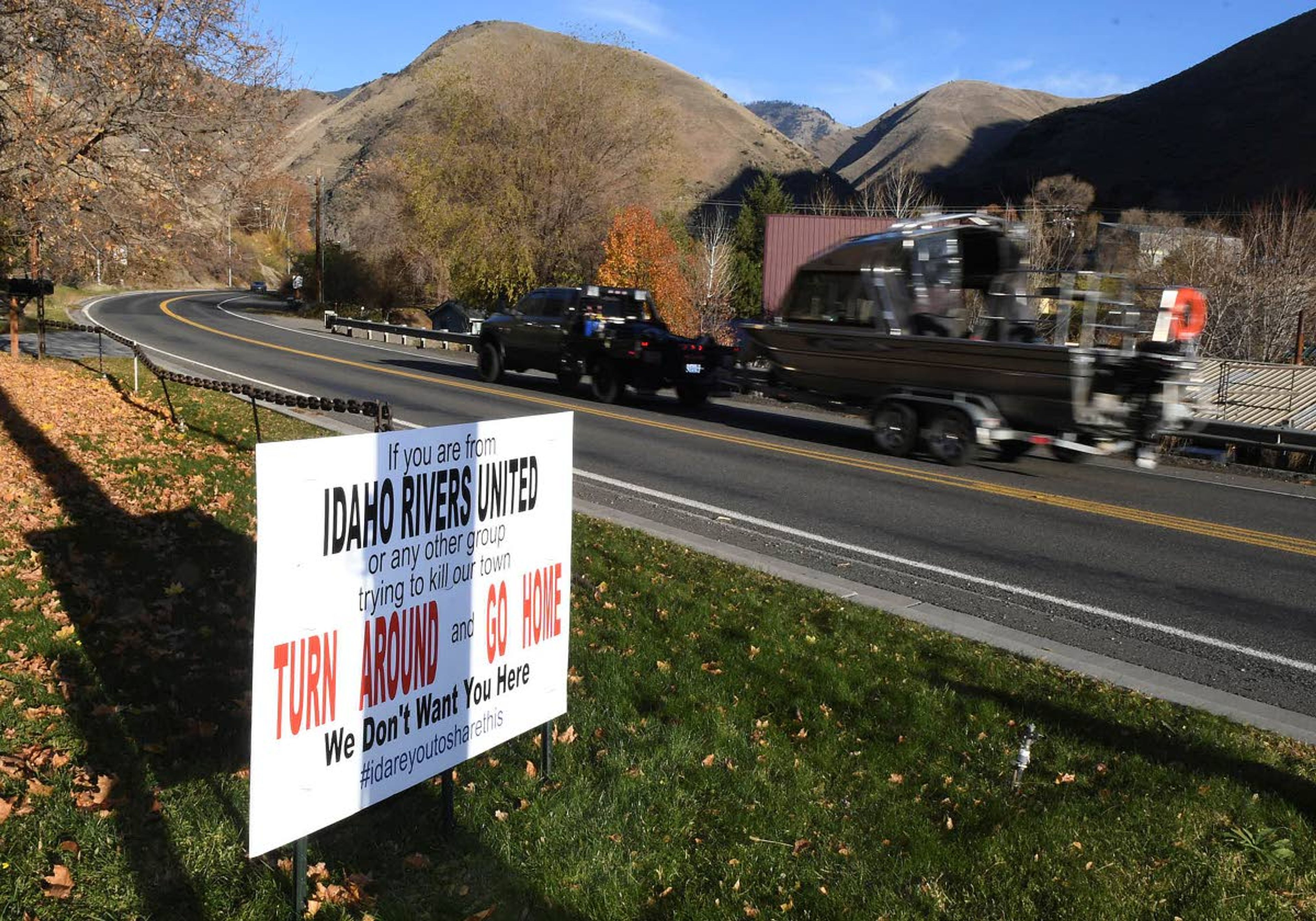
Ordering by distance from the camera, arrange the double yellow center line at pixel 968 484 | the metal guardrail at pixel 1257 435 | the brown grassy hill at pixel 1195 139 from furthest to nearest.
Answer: the brown grassy hill at pixel 1195 139 < the metal guardrail at pixel 1257 435 < the double yellow center line at pixel 968 484

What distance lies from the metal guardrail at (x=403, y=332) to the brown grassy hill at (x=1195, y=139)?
273ft

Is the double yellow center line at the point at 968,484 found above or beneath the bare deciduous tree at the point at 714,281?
beneath

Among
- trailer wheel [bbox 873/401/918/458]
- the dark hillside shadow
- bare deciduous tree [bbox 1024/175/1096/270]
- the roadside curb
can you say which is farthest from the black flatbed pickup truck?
the dark hillside shadow

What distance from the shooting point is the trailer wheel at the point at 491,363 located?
73.5ft

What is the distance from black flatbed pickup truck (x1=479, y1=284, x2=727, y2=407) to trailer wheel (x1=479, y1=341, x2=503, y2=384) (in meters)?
0.02

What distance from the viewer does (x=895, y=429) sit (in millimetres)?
14133

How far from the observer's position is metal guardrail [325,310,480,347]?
31.2 meters

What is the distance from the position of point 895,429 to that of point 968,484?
2103 mm

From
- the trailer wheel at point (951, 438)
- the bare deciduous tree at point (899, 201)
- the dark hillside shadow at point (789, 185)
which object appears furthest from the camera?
the dark hillside shadow at point (789, 185)

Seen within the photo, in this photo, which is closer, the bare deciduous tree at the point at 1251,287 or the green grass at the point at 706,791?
the green grass at the point at 706,791

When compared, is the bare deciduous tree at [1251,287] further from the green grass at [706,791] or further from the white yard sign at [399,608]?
the white yard sign at [399,608]

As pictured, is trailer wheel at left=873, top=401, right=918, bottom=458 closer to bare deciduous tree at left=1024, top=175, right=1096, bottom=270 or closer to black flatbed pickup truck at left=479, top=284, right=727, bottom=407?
black flatbed pickup truck at left=479, top=284, right=727, bottom=407

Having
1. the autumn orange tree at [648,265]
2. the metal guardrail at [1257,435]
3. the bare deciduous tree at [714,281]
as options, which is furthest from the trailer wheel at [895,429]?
the autumn orange tree at [648,265]

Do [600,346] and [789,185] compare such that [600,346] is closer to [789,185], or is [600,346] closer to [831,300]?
[831,300]
